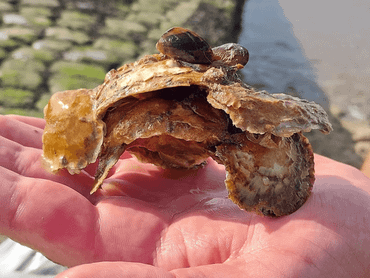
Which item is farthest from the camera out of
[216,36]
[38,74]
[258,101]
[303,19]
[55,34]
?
[303,19]

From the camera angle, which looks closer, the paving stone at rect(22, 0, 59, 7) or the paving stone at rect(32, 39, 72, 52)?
the paving stone at rect(32, 39, 72, 52)

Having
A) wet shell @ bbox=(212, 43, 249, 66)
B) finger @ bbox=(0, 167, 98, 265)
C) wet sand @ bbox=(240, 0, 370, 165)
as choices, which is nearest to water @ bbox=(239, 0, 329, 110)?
wet sand @ bbox=(240, 0, 370, 165)

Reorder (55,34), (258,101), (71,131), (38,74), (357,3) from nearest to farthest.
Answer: (258,101) < (71,131) < (38,74) < (55,34) < (357,3)

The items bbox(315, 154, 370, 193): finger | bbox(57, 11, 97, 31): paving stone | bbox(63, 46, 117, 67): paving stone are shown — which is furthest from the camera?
bbox(57, 11, 97, 31): paving stone

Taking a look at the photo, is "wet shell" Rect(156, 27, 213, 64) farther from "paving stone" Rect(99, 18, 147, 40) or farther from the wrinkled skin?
"paving stone" Rect(99, 18, 147, 40)

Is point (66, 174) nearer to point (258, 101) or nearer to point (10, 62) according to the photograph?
point (258, 101)

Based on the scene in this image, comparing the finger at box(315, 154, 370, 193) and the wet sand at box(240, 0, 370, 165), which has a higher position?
the finger at box(315, 154, 370, 193)

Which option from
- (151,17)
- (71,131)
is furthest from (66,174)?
(151,17)
